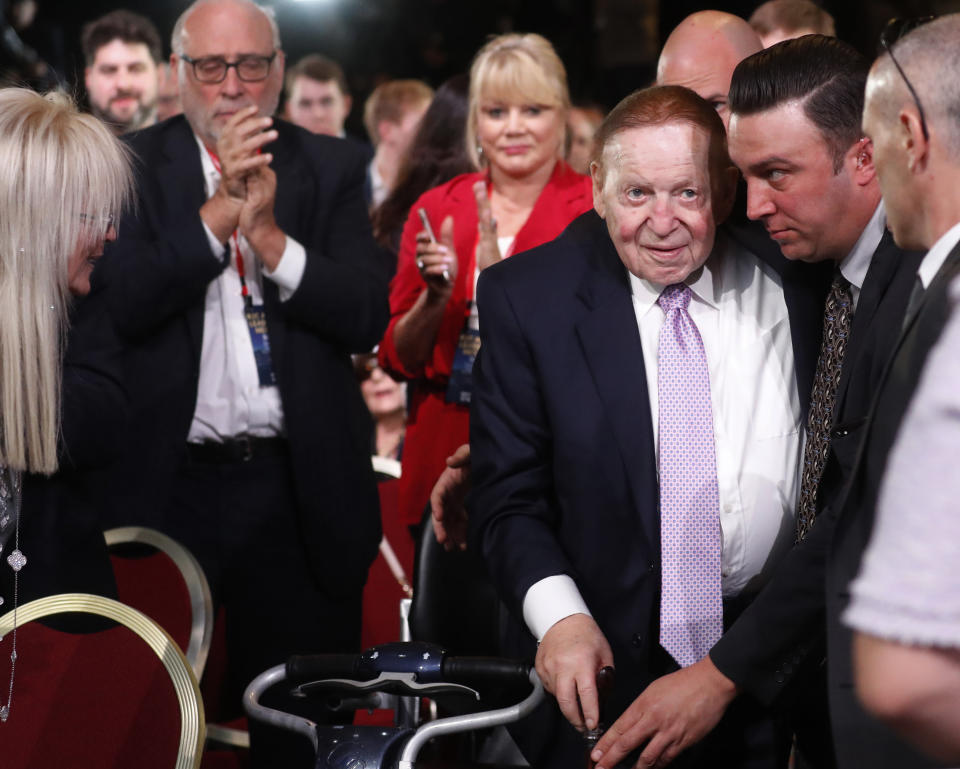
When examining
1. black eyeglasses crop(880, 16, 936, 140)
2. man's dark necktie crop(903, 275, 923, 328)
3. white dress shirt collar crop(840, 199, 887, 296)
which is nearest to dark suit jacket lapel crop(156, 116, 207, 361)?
white dress shirt collar crop(840, 199, 887, 296)

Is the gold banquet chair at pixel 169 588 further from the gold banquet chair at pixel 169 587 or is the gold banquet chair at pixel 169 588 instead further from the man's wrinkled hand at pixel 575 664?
the man's wrinkled hand at pixel 575 664

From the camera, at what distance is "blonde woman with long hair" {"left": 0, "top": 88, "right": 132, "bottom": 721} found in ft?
6.47

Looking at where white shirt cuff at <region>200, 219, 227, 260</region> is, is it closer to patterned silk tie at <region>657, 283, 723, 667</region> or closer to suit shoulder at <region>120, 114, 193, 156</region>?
suit shoulder at <region>120, 114, 193, 156</region>

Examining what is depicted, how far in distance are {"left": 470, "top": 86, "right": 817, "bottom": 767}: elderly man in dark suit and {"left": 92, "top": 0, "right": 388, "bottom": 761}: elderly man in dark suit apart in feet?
2.94

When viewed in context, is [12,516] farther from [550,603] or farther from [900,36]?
[900,36]

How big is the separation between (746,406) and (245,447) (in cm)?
131

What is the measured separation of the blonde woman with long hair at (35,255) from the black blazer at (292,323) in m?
0.63

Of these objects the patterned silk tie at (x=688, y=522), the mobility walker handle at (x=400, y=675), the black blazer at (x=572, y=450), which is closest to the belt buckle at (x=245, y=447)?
the black blazer at (x=572, y=450)

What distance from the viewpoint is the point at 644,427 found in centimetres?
191

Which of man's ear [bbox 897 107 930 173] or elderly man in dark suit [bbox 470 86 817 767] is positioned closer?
man's ear [bbox 897 107 930 173]

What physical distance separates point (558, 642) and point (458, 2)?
25.5 ft

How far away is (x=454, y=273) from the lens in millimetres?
2984

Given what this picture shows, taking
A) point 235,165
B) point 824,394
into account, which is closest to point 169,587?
point 235,165

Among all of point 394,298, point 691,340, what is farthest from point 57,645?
point 394,298
